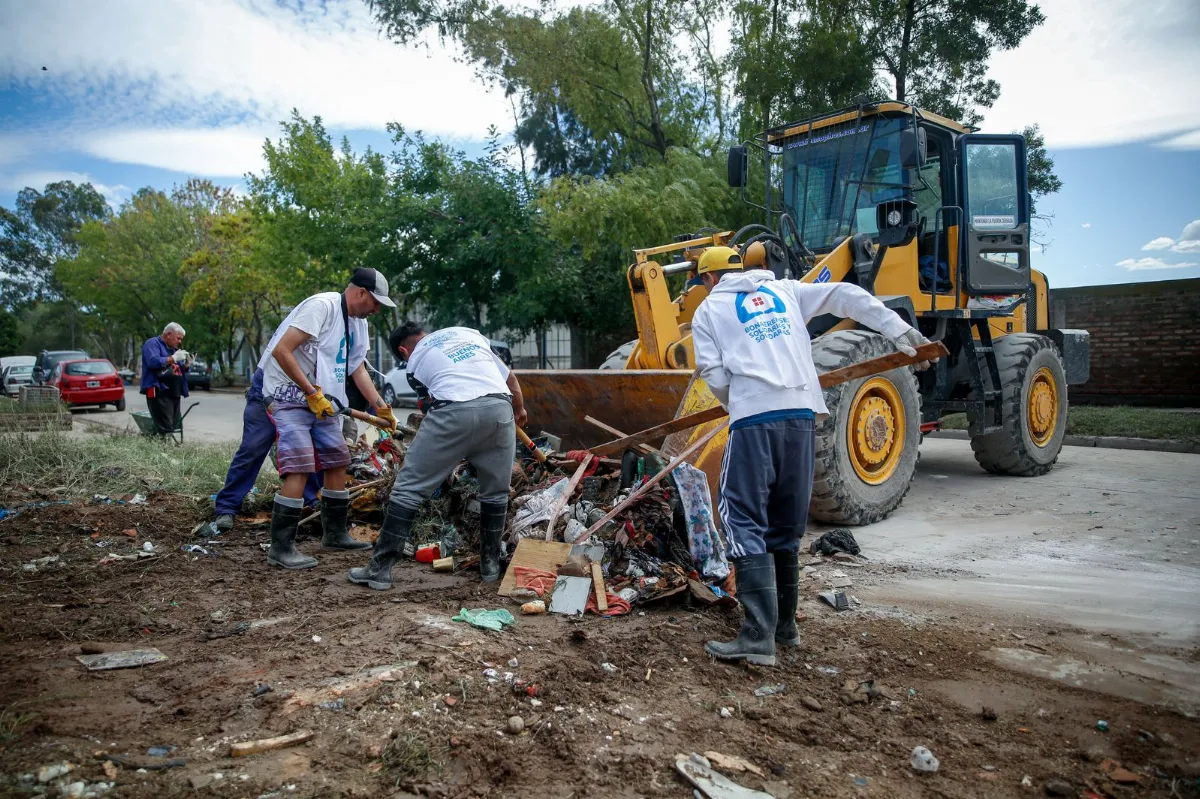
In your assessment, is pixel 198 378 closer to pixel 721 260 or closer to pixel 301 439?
pixel 301 439

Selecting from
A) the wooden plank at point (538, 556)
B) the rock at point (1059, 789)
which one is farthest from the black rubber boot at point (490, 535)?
the rock at point (1059, 789)

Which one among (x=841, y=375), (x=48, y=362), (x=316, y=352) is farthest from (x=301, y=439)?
(x=48, y=362)

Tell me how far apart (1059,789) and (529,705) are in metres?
1.69

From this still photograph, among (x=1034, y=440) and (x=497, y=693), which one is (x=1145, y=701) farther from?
(x=1034, y=440)

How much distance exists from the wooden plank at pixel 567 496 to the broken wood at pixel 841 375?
0.39 ft

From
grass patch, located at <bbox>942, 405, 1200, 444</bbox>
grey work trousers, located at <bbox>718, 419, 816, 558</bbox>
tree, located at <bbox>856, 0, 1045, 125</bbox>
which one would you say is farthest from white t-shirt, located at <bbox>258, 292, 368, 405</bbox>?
tree, located at <bbox>856, 0, 1045, 125</bbox>

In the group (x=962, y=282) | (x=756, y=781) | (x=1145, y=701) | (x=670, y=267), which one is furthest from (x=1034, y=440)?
(x=756, y=781)

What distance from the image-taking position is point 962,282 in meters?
7.47

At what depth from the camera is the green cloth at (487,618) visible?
3.84 meters

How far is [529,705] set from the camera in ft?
9.84

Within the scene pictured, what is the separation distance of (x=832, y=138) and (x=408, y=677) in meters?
6.11

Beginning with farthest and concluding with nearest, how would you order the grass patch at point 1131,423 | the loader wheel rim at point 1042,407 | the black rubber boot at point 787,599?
the grass patch at point 1131,423
the loader wheel rim at point 1042,407
the black rubber boot at point 787,599

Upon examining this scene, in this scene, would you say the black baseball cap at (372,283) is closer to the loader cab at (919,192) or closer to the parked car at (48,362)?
the loader cab at (919,192)

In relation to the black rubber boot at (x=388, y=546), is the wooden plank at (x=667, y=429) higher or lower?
higher
